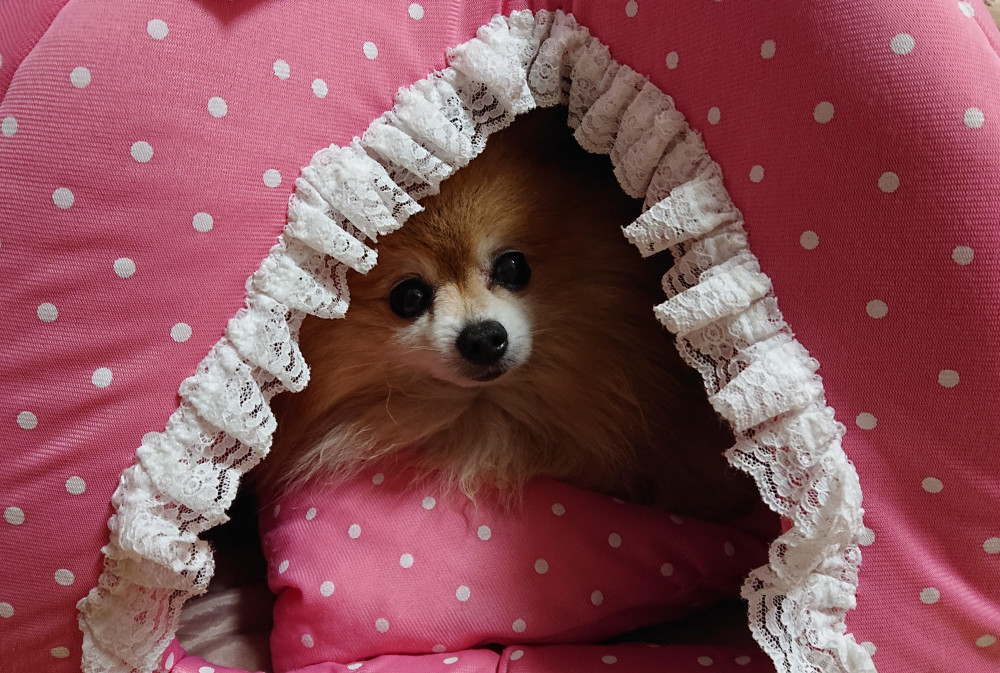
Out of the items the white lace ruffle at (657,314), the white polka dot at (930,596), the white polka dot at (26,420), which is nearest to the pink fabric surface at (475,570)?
the white lace ruffle at (657,314)

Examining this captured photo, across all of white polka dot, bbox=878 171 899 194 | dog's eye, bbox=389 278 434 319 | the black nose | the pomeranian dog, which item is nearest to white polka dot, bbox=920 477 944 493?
white polka dot, bbox=878 171 899 194

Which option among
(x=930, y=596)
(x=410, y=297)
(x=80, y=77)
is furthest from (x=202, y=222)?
(x=930, y=596)

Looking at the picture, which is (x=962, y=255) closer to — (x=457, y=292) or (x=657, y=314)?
(x=657, y=314)

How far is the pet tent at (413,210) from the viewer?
73 cm

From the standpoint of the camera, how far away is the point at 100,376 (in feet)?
2.68

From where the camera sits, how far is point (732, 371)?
0.80 m

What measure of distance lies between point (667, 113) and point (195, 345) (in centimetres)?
59

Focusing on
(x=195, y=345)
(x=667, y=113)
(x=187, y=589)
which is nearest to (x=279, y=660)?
(x=187, y=589)

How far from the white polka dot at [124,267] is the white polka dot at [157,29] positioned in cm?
24

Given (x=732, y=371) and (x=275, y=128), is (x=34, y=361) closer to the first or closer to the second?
(x=275, y=128)

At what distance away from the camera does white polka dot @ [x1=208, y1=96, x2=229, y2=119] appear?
0.82 m

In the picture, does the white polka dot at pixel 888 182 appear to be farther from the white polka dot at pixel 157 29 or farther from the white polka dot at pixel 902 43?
the white polka dot at pixel 157 29

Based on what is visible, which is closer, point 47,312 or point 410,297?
point 47,312

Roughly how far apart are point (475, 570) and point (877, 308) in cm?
61
